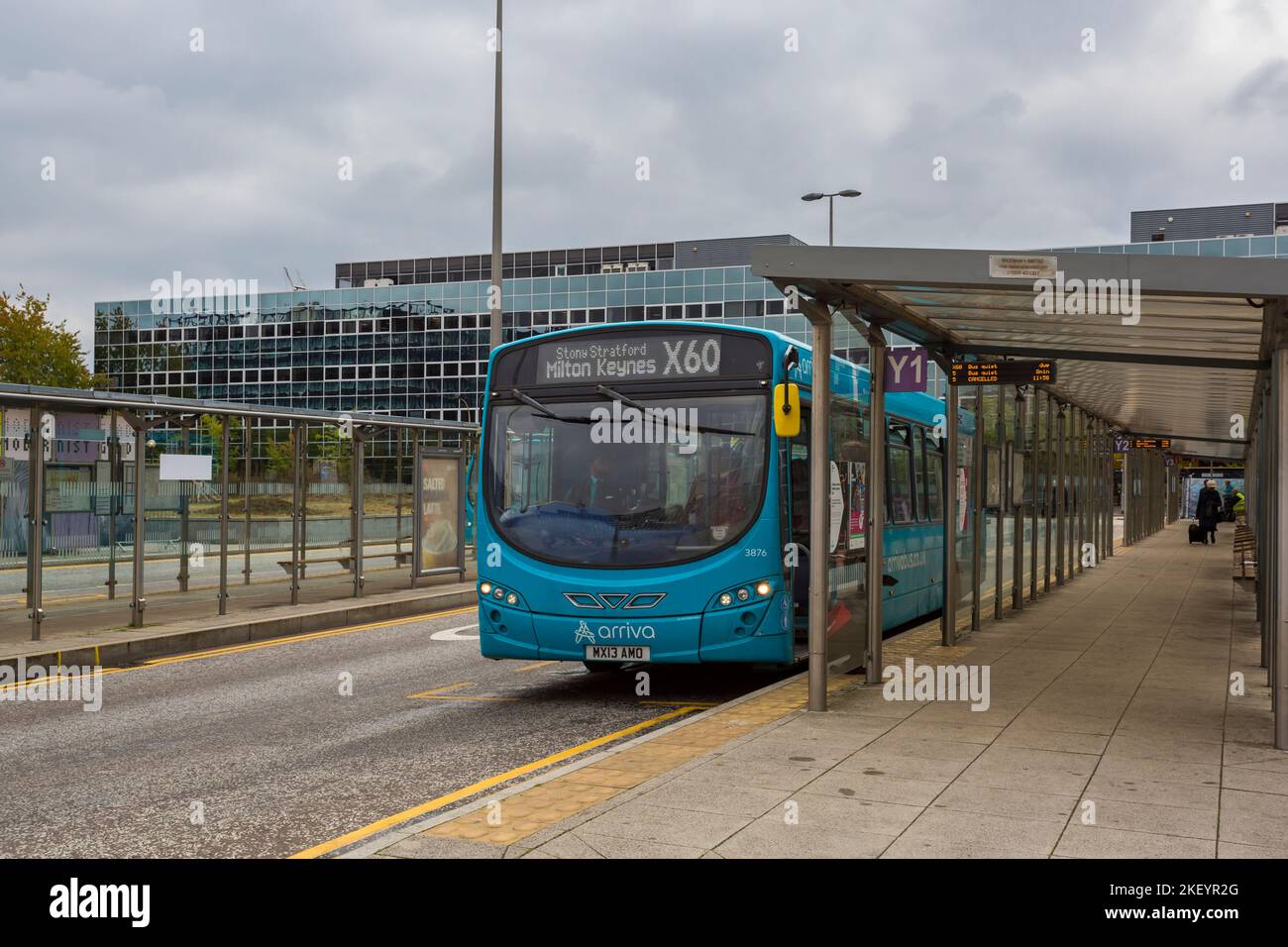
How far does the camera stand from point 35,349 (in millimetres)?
36562

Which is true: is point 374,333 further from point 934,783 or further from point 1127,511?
point 934,783

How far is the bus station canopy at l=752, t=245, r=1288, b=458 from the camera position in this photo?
727cm

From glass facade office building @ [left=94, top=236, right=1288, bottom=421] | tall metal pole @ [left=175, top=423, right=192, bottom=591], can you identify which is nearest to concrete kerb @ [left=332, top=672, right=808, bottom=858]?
tall metal pole @ [left=175, top=423, right=192, bottom=591]

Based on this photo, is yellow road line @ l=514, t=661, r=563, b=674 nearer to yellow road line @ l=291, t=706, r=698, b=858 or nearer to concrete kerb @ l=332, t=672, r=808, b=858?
yellow road line @ l=291, t=706, r=698, b=858

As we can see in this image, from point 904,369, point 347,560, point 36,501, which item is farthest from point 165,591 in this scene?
point 904,369

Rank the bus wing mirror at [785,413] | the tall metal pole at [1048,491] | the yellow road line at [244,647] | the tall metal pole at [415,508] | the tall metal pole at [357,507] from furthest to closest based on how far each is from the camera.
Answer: the tall metal pole at [415,508] < the tall metal pole at [1048,491] < the tall metal pole at [357,507] < the yellow road line at [244,647] < the bus wing mirror at [785,413]

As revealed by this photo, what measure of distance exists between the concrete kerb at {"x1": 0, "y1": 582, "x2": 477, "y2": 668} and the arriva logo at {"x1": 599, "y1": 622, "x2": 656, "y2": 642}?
5484mm

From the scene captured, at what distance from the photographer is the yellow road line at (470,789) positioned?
5.73 meters

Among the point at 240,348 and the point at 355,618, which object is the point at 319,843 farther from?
the point at 240,348

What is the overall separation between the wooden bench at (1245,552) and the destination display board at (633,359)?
10.3m

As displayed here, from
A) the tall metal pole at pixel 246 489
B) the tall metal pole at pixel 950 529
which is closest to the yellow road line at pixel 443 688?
the tall metal pole at pixel 950 529

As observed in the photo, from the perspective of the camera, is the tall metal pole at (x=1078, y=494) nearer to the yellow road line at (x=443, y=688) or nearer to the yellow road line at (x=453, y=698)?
the yellow road line at (x=443, y=688)

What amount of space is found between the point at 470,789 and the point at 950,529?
7238mm

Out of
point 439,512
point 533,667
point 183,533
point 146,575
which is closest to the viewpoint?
point 533,667
